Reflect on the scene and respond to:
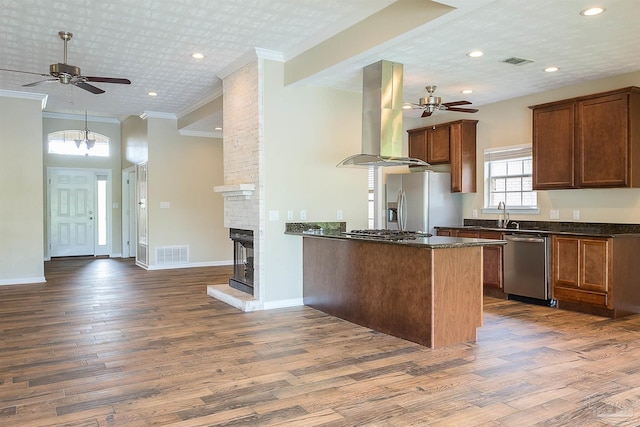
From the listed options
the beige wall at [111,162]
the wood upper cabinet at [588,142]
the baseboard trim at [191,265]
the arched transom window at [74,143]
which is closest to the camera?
the wood upper cabinet at [588,142]

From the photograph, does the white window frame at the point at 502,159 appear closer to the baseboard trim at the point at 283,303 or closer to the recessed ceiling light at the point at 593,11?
the recessed ceiling light at the point at 593,11

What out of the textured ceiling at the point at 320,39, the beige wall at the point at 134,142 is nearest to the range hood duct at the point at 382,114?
the textured ceiling at the point at 320,39

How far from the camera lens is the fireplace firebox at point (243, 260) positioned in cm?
571

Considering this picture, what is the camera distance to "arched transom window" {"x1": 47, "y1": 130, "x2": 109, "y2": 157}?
10.6 meters

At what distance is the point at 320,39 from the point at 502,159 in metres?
3.54

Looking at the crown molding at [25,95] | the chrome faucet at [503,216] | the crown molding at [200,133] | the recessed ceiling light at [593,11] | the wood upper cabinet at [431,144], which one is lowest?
the chrome faucet at [503,216]

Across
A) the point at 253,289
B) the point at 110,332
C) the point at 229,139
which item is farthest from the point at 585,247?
the point at 110,332

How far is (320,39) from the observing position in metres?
4.88

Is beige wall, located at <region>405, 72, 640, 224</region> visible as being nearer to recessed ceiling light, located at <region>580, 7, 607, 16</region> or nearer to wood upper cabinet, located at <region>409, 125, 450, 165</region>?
wood upper cabinet, located at <region>409, 125, 450, 165</region>

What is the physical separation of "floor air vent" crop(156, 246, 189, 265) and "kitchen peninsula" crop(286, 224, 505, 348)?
5.14 meters

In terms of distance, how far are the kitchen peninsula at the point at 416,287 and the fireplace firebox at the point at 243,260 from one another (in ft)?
4.09

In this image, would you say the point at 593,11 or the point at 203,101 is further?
the point at 203,101

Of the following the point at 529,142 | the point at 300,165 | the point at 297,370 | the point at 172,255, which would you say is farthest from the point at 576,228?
the point at 172,255

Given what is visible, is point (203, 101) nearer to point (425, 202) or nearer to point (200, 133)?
point (200, 133)
